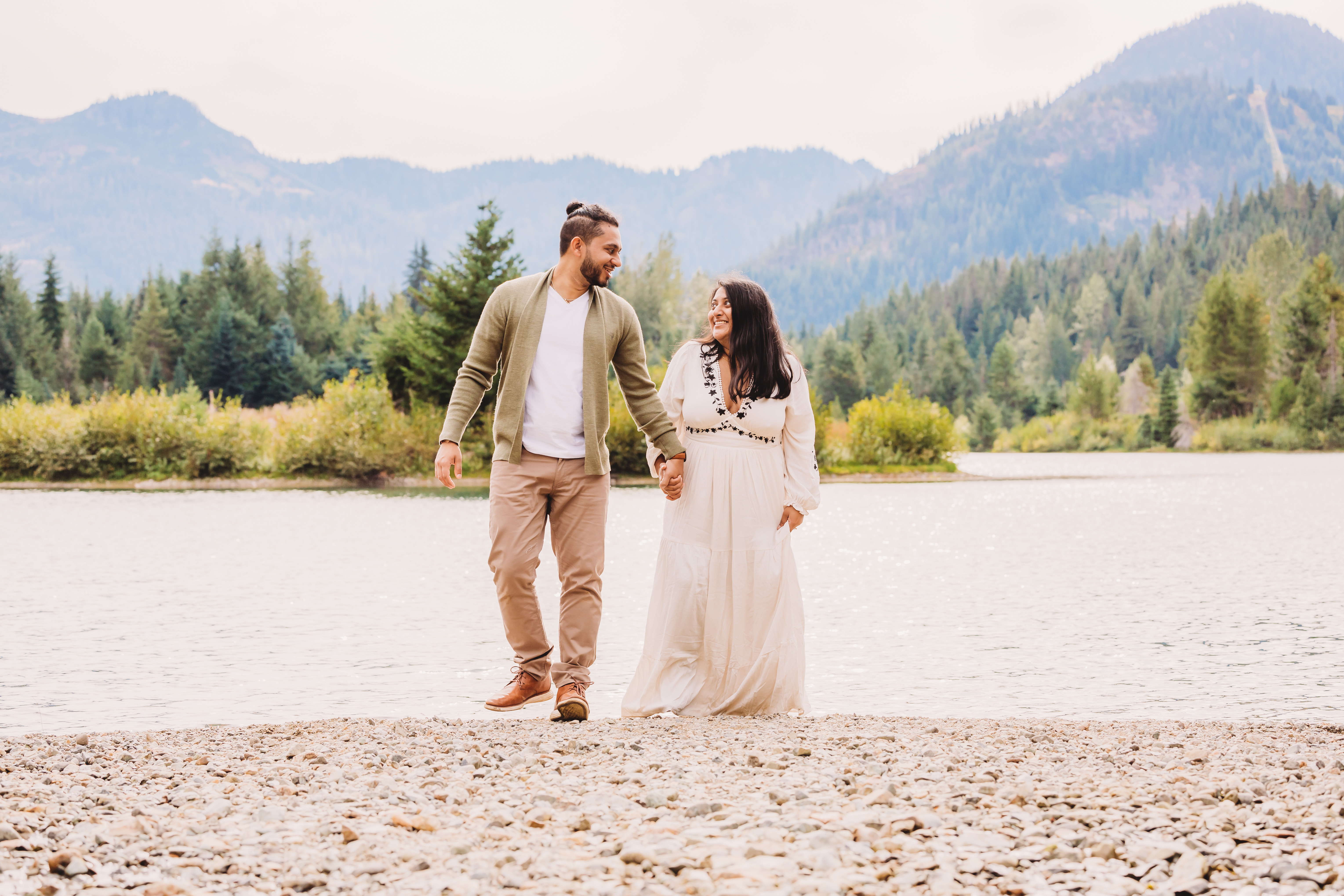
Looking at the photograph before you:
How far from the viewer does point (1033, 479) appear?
4019 centimetres

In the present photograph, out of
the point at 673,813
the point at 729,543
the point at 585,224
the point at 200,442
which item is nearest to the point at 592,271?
the point at 585,224

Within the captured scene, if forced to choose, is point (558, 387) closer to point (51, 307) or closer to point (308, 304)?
point (308, 304)

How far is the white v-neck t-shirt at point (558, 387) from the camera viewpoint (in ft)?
17.7

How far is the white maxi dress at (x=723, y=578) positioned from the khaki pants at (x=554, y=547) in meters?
0.32

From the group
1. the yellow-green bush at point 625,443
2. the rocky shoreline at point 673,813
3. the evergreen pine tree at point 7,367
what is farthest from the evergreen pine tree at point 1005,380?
the rocky shoreline at point 673,813

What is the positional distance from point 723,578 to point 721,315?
1310mm

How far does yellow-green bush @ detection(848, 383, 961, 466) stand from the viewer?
39750 mm

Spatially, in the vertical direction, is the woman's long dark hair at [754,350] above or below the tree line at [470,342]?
below

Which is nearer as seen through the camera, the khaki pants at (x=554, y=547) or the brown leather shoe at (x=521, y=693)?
the khaki pants at (x=554, y=547)

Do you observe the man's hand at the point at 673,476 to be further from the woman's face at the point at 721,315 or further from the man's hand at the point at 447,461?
the man's hand at the point at 447,461

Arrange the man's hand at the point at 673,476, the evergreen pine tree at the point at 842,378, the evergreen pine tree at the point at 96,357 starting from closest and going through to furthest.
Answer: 1. the man's hand at the point at 673,476
2. the evergreen pine tree at the point at 96,357
3. the evergreen pine tree at the point at 842,378

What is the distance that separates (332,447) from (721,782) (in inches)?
1187

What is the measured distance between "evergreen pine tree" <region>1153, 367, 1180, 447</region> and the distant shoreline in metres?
51.0

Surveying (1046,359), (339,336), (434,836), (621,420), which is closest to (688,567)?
(434,836)
